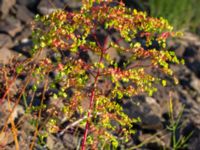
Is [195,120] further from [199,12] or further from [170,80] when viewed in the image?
[199,12]

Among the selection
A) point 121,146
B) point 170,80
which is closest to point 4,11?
point 170,80

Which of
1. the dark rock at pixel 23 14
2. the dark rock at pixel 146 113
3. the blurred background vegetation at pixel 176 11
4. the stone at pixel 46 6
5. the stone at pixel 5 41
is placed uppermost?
the blurred background vegetation at pixel 176 11

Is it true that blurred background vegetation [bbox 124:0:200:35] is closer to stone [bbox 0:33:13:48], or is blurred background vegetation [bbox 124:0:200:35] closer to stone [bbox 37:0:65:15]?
stone [bbox 37:0:65:15]

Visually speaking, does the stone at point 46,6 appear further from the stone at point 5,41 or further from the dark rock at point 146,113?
the dark rock at point 146,113

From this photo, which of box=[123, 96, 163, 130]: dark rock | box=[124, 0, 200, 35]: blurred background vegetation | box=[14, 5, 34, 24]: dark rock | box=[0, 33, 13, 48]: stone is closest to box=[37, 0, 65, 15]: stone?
box=[14, 5, 34, 24]: dark rock

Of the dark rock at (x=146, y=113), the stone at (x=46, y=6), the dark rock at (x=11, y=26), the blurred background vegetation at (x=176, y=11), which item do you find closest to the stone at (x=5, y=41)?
the dark rock at (x=11, y=26)
